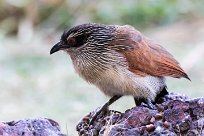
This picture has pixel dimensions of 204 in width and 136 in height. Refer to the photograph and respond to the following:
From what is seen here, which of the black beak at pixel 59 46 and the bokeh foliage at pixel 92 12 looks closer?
the black beak at pixel 59 46

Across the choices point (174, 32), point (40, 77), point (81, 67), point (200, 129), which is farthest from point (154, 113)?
point (174, 32)

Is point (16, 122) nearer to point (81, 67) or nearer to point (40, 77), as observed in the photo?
point (81, 67)

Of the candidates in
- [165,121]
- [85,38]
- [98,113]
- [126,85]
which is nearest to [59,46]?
[85,38]

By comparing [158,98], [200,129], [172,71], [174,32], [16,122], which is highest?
[174,32]

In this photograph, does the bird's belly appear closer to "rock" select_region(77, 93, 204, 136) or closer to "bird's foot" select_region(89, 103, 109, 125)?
"bird's foot" select_region(89, 103, 109, 125)

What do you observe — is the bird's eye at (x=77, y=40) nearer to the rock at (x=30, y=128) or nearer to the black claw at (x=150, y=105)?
the black claw at (x=150, y=105)

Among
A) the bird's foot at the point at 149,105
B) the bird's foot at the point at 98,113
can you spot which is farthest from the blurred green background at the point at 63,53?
the bird's foot at the point at 98,113

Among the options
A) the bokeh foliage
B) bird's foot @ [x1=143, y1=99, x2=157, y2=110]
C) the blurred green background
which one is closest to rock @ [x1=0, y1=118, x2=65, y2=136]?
bird's foot @ [x1=143, y1=99, x2=157, y2=110]
